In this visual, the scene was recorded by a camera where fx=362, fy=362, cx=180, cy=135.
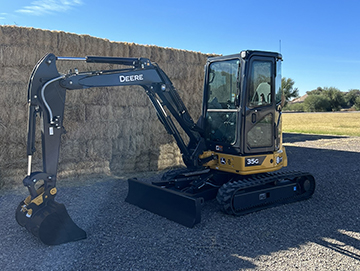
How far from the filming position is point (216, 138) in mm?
7555

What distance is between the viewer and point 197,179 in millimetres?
7566

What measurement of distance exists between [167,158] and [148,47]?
334cm

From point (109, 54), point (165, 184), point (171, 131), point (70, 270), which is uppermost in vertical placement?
point (109, 54)

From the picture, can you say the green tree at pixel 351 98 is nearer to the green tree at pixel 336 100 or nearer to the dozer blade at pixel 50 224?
the green tree at pixel 336 100

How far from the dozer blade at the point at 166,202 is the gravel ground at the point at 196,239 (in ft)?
0.45

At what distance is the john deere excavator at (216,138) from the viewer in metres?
5.62

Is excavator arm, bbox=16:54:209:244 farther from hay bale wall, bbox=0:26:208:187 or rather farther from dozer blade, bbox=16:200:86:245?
hay bale wall, bbox=0:26:208:187

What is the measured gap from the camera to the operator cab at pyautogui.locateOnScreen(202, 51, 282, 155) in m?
6.93

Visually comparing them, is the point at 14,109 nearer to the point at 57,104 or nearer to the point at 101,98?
the point at 101,98

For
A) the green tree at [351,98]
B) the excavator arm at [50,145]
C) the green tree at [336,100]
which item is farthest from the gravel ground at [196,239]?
the green tree at [351,98]

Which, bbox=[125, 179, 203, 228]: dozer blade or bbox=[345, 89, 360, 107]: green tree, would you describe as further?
bbox=[345, 89, 360, 107]: green tree

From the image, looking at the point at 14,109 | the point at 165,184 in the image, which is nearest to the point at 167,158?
the point at 165,184

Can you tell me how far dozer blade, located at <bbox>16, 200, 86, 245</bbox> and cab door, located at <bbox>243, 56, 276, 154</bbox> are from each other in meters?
3.47

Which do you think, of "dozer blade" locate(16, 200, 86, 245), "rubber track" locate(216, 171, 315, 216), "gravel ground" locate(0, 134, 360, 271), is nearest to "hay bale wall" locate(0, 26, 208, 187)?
"gravel ground" locate(0, 134, 360, 271)
